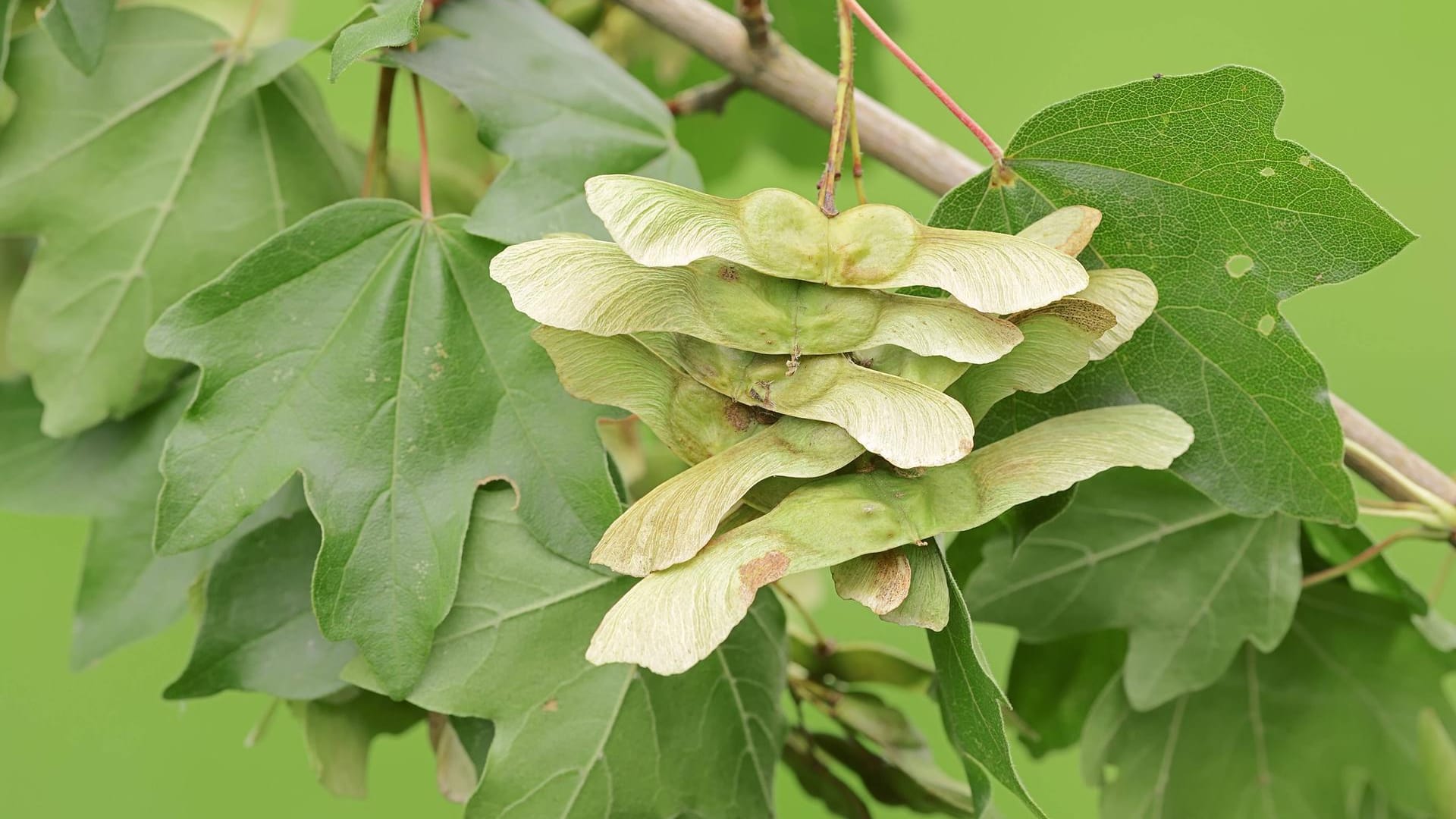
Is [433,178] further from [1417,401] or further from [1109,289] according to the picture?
[1417,401]

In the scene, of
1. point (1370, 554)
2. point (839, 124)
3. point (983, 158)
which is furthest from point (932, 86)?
point (983, 158)

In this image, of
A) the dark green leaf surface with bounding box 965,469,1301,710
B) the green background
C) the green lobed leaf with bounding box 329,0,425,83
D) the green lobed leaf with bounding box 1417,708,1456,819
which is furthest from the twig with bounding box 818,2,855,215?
the green background

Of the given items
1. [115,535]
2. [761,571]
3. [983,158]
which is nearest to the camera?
[761,571]

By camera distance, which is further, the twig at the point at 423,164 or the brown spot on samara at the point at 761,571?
the twig at the point at 423,164

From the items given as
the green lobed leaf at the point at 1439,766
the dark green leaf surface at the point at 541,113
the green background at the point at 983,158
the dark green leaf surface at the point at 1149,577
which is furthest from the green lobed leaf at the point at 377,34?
the green background at the point at 983,158

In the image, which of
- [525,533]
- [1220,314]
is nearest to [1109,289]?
[1220,314]

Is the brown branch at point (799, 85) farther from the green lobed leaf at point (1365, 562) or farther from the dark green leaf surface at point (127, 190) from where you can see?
the dark green leaf surface at point (127, 190)

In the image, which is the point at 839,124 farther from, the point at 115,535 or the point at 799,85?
the point at 115,535
